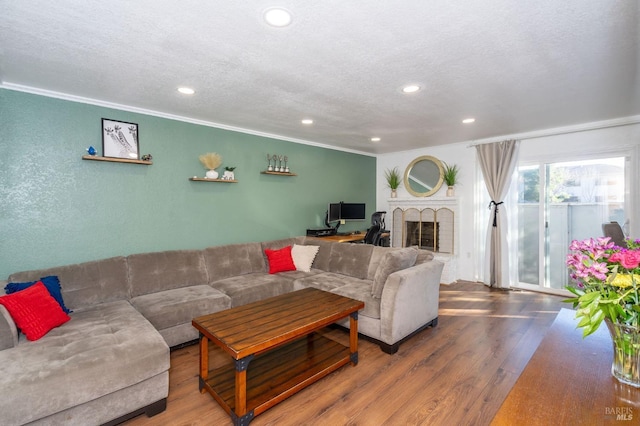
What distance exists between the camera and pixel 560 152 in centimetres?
440

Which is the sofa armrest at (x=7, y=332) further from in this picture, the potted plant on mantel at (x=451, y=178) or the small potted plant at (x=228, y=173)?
Result: the potted plant on mantel at (x=451, y=178)

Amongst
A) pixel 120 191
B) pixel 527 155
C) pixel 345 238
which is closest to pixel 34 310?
pixel 120 191

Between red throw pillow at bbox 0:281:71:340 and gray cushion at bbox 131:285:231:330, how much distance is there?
1.92ft

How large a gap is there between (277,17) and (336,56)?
1.96ft

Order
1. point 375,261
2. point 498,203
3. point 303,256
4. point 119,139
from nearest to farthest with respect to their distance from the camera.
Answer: point 119,139 → point 375,261 → point 303,256 → point 498,203

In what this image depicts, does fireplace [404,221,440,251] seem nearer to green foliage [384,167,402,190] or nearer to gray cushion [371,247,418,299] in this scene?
green foliage [384,167,402,190]

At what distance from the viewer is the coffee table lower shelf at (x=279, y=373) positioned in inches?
77.8

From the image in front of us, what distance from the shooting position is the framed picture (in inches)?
126

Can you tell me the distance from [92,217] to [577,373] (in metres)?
4.01

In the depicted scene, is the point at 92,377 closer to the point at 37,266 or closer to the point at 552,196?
the point at 37,266

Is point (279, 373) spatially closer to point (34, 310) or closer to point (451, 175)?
point (34, 310)

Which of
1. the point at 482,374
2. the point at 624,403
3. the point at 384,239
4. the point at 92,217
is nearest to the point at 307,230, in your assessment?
the point at 384,239

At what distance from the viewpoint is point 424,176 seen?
5.92m

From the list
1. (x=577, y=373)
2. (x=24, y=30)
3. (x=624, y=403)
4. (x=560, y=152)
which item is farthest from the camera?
(x=560, y=152)
